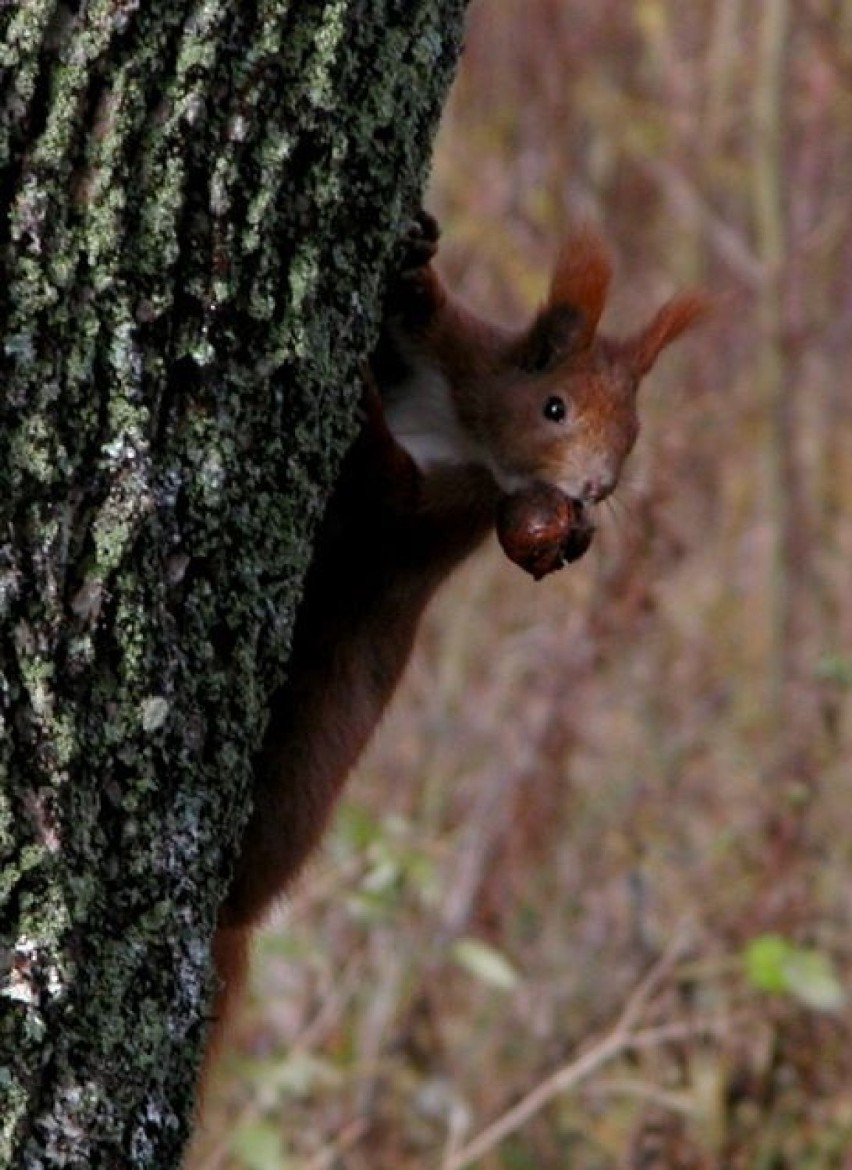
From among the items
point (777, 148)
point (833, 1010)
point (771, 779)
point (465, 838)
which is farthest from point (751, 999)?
point (777, 148)

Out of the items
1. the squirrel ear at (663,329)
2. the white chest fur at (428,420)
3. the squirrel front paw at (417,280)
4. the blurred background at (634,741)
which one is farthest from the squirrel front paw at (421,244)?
the blurred background at (634,741)

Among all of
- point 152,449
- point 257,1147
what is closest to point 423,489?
point 152,449

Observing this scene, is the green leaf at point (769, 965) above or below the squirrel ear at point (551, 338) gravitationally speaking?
below

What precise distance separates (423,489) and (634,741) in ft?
Answer: 11.2

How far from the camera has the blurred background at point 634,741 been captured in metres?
4.59

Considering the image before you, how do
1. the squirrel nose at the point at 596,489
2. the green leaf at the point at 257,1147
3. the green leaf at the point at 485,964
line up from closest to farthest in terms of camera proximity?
1. the squirrel nose at the point at 596,489
2. the green leaf at the point at 257,1147
3. the green leaf at the point at 485,964

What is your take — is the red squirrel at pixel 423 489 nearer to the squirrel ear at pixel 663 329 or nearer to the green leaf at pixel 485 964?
the squirrel ear at pixel 663 329

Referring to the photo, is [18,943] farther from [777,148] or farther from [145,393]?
[777,148]

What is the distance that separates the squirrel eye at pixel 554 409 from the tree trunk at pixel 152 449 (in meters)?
1.01

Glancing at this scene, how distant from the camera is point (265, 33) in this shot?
1689 mm

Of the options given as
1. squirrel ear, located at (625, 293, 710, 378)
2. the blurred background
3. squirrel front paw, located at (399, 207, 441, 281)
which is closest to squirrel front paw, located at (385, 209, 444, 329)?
squirrel front paw, located at (399, 207, 441, 281)

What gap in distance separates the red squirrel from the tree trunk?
65 cm

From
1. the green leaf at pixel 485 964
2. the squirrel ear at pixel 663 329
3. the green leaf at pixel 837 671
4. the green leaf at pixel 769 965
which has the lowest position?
the green leaf at pixel 485 964

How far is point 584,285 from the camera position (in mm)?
→ 2898
